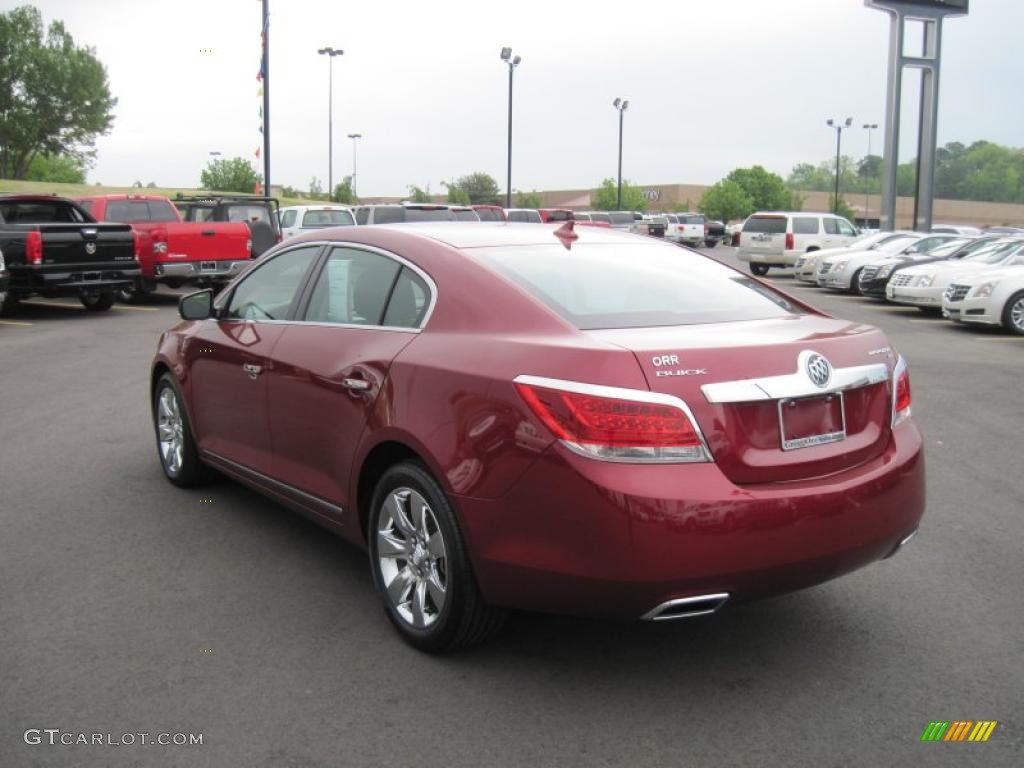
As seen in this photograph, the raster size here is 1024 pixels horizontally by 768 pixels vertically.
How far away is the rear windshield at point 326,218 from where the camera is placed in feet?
82.1

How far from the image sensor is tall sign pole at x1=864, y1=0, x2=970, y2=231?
125 feet

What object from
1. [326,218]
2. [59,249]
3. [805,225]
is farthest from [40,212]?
[805,225]

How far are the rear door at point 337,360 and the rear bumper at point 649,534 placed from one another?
872 mm

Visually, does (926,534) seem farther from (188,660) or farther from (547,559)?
(188,660)

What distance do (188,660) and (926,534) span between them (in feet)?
12.3

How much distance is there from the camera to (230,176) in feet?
276

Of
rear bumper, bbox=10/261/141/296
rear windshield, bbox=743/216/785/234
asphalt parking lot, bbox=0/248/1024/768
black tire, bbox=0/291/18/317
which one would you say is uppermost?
rear windshield, bbox=743/216/785/234

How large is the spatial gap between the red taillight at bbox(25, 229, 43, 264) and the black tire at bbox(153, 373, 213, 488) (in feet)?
35.4

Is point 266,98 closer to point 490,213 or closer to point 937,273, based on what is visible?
point 490,213

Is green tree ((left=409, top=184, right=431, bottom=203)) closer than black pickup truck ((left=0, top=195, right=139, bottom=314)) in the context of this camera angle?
No

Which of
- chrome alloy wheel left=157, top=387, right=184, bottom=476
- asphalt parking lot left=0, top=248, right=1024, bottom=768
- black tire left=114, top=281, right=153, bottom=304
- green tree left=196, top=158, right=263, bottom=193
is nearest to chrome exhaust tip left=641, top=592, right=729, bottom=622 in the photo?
asphalt parking lot left=0, top=248, right=1024, bottom=768

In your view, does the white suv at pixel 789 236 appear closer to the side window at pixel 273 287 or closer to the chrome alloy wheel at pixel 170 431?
the chrome alloy wheel at pixel 170 431

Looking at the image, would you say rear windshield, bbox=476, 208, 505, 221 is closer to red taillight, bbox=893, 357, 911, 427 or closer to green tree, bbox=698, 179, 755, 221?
red taillight, bbox=893, 357, 911, 427

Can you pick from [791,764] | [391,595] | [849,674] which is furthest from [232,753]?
[849,674]
